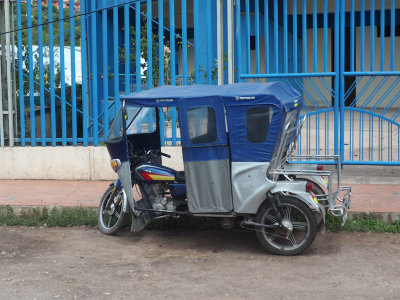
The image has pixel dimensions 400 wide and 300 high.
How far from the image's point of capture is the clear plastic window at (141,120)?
286 inches

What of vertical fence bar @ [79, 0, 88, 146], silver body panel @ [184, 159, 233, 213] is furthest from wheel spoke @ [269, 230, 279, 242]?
vertical fence bar @ [79, 0, 88, 146]

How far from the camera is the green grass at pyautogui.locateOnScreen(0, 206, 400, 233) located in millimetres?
7586

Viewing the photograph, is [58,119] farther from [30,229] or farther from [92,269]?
[92,269]

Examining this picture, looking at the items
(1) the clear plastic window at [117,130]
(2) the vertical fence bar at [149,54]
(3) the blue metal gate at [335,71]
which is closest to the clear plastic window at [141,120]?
(1) the clear plastic window at [117,130]

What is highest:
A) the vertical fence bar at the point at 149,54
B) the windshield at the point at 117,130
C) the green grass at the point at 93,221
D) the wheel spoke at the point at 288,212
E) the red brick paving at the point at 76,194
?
the vertical fence bar at the point at 149,54

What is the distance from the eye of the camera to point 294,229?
255 inches

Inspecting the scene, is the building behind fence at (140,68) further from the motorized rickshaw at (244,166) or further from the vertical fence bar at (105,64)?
the motorized rickshaw at (244,166)

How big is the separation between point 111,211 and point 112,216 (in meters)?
0.08

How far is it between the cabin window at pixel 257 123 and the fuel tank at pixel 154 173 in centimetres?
104

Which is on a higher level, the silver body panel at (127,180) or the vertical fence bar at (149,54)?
the vertical fence bar at (149,54)

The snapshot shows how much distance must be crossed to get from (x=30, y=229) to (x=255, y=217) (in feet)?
9.97

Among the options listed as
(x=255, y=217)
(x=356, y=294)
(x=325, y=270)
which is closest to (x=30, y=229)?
(x=255, y=217)

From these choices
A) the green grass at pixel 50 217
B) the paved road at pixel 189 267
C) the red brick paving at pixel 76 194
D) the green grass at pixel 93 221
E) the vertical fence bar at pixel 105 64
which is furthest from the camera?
the vertical fence bar at pixel 105 64

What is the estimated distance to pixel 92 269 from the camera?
6113mm
